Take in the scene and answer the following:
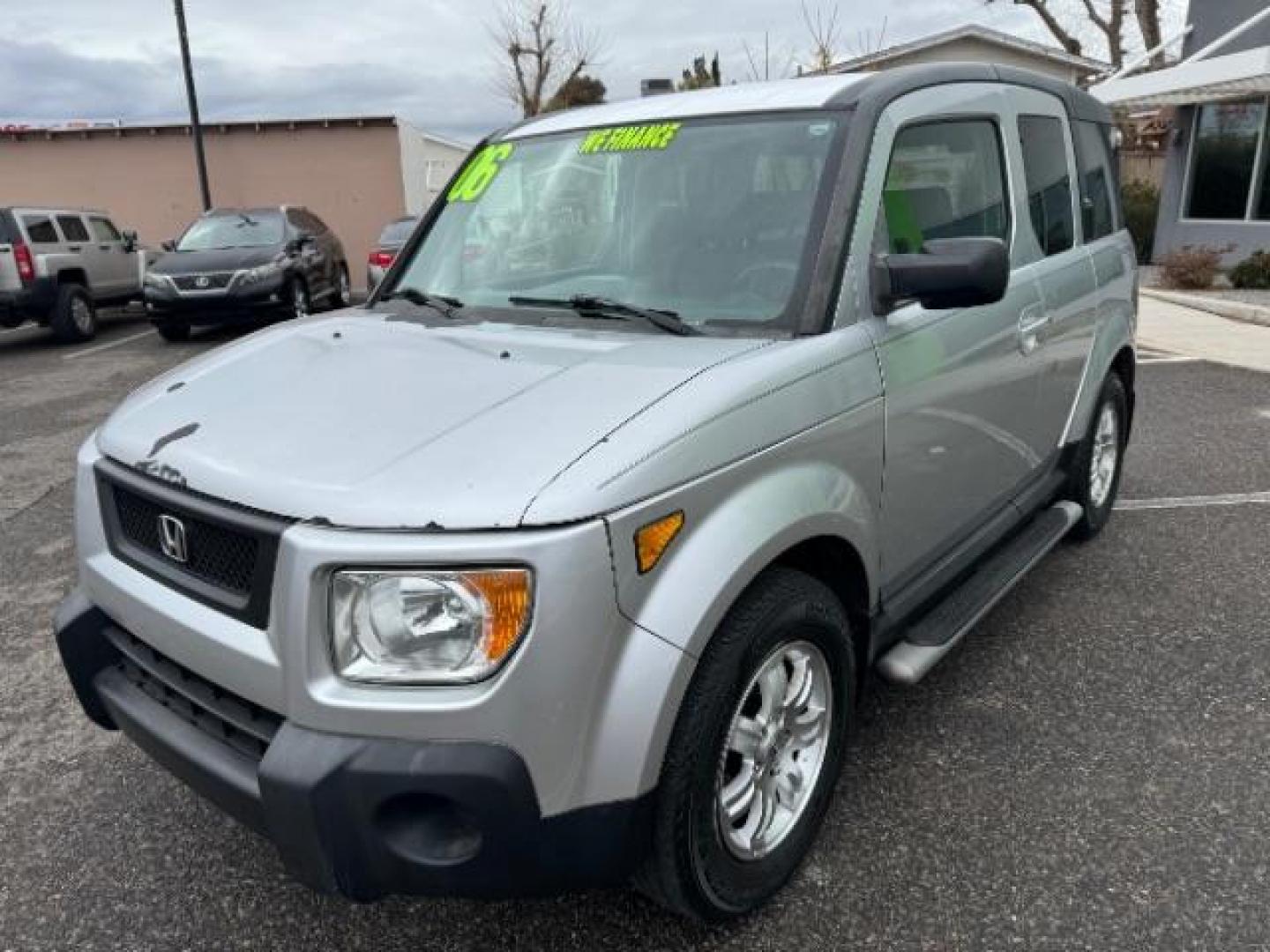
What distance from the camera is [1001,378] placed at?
3236 mm

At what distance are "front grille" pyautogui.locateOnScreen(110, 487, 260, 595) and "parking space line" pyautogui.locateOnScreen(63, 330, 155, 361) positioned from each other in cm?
1153

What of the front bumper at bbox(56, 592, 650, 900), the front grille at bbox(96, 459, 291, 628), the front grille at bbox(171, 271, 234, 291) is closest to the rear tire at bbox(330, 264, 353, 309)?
the front grille at bbox(171, 271, 234, 291)

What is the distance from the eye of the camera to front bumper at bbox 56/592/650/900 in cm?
175

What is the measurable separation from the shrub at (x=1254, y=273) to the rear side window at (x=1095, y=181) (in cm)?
1085

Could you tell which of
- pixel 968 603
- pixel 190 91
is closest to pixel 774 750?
pixel 968 603

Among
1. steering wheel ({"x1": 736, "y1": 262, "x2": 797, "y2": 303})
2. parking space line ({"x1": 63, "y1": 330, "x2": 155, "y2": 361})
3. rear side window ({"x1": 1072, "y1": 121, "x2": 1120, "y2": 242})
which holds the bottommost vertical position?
parking space line ({"x1": 63, "y1": 330, "x2": 155, "y2": 361})

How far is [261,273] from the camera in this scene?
12.4 meters

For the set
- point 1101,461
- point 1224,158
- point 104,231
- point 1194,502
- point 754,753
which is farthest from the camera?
point 1224,158

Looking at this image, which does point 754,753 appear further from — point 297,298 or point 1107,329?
point 297,298

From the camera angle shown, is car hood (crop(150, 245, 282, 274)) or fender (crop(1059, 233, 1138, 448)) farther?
car hood (crop(150, 245, 282, 274))

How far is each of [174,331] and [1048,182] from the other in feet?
39.8

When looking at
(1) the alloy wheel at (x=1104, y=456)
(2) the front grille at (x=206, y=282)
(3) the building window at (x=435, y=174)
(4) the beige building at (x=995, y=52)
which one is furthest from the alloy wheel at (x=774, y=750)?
(4) the beige building at (x=995, y=52)

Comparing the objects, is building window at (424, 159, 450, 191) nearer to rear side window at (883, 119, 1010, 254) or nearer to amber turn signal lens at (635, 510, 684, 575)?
rear side window at (883, 119, 1010, 254)

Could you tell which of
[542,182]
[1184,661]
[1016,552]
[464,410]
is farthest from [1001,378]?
[464,410]
